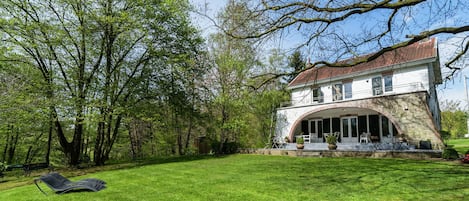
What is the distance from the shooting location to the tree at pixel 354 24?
5.83m

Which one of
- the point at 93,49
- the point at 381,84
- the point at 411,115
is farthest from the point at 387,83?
the point at 93,49

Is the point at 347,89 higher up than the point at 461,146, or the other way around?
the point at 347,89

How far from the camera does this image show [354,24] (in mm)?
7156

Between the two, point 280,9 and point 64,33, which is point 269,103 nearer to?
point 64,33

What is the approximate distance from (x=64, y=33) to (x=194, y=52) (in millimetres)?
7442

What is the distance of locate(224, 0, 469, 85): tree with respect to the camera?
583cm

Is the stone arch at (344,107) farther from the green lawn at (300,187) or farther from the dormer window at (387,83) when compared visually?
the green lawn at (300,187)

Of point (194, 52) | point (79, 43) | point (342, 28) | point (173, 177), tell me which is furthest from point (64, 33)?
point (342, 28)

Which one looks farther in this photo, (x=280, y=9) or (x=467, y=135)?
(x=467, y=135)

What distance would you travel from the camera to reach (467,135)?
3959 cm

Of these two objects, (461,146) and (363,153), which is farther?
(461,146)

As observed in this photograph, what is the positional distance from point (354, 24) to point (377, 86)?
42.9ft

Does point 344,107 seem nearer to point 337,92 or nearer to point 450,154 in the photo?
point 337,92

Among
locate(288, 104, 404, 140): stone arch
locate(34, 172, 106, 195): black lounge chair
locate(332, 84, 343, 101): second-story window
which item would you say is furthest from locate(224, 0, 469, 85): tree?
locate(332, 84, 343, 101): second-story window
